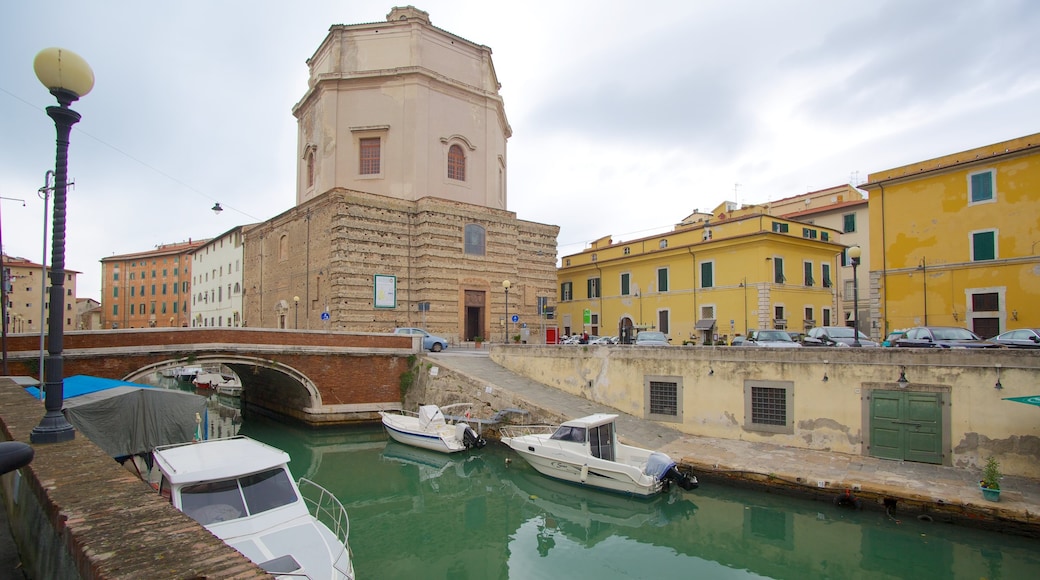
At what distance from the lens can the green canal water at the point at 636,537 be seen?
32.8 ft

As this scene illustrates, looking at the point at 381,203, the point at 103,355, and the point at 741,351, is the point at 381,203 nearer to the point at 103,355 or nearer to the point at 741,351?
the point at 103,355

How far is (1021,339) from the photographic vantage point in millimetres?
15875

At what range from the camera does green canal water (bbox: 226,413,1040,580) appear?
10008mm

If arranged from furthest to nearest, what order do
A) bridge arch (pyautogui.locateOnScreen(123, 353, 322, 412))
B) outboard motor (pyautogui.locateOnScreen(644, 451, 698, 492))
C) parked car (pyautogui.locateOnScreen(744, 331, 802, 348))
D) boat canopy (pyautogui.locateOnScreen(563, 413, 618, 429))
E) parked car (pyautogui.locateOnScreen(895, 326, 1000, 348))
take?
parked car (pyautogui.locateOnScreen(744, 331, 802, 348)) < bridge arch (pyautogui.locateOnScreen(123, 353, 322, 412)) < parked car (pyautogui.locateOnScreen(895, 326, 1000, 348)) < boat canopy (pyautogui.locateOnScreen(563, 413, 618, 429)) < outboard motor (pyautogui.locateOnScreen(644, 451, 698, 492))

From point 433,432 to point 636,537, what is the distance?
858 centimetres

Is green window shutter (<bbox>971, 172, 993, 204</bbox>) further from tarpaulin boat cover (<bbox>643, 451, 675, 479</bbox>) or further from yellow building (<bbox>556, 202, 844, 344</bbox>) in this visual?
tarpaulin boat cover (<bbox>643, 451, 675, 479</bbox>)

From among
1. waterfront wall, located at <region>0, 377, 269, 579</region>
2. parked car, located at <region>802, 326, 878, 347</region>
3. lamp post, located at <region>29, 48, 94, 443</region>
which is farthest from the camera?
parked car, located at <region>802, 326, 878, 347</region>

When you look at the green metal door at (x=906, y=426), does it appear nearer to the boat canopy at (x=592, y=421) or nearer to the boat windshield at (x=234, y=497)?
the boat canopy at (x=592, y=421)

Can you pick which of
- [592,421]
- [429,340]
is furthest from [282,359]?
[592,421]

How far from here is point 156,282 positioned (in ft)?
227

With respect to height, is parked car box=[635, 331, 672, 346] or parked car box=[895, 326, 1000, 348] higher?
parked car box=[895, 326, 1000, 348]

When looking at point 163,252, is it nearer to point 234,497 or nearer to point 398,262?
point 398,262

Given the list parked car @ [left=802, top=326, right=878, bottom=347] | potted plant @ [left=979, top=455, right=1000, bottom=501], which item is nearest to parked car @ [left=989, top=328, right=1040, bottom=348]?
parked car @ [left=802, top=326, right=878, bottom=347]

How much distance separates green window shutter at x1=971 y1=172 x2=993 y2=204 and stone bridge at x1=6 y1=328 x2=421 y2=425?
24041 millimetres
